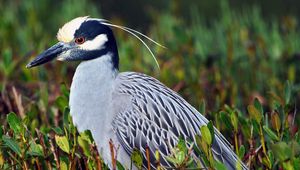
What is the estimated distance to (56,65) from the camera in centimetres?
684

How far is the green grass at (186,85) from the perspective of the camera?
14.1 ft

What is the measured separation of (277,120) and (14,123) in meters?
1.32

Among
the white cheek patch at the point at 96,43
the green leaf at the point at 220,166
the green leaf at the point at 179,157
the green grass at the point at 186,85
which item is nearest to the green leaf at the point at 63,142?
the green grass at the point at 186,85

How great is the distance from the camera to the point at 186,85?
21.1 ft

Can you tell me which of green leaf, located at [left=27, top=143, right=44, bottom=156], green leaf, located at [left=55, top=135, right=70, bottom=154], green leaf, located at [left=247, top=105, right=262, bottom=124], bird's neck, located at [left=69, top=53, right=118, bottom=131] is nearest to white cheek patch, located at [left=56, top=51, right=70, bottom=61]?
bird's neck, located at [left=69, top=53, right=118, bottom=131]

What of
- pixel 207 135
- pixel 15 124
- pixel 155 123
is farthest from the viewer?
pixel 155 123

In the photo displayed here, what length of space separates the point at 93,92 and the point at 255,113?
1.12 meters

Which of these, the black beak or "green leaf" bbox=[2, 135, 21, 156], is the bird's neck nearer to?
the black beak

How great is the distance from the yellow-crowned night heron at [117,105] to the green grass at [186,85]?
130mm

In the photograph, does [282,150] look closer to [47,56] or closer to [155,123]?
[155,123]

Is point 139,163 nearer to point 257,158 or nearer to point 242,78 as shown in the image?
point 257,158

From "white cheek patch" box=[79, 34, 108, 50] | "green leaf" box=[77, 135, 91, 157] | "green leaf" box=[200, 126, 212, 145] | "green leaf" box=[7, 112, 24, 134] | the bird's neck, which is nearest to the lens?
"green leaf" box=[200, 126, 212, 145]

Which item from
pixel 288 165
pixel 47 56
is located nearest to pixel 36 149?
pixel 47 56

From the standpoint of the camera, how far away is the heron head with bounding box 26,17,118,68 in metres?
5.12
